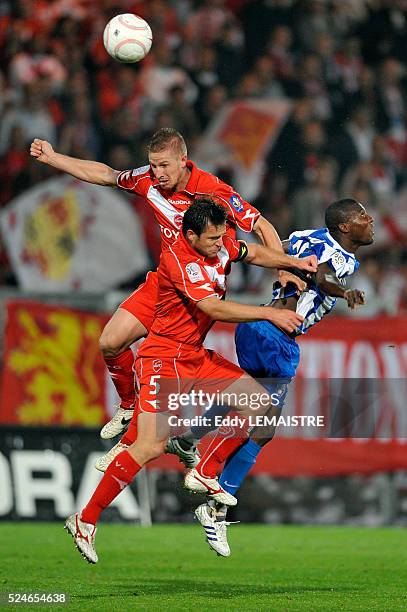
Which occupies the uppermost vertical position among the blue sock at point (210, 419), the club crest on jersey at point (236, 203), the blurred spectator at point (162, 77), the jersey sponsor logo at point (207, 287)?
the blurred spectator at point (162, 77)

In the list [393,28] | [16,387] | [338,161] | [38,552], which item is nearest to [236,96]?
[338,161]

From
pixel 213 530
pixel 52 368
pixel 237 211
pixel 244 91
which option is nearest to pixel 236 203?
pixel 237 211

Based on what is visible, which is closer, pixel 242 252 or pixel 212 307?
pixel 212 307

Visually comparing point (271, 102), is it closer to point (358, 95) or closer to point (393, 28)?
point (358, 95)

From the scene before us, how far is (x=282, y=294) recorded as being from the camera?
916 cm

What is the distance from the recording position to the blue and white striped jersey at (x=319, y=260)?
8984 millimetres

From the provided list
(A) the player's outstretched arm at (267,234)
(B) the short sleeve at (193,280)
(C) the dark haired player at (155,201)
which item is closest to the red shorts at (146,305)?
(C) the dark haired player at (155,201)

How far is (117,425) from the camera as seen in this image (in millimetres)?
9547

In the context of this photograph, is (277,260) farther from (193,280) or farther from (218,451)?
(218,451)

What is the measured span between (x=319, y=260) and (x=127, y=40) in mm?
2225

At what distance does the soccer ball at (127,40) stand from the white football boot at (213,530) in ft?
11.3

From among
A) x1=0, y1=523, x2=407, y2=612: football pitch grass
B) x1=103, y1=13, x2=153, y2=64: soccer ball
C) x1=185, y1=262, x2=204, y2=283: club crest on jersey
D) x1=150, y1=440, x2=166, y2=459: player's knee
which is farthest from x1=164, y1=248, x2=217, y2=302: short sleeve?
x1=0, y1=523, x2=407, y2=612: football pitch grass

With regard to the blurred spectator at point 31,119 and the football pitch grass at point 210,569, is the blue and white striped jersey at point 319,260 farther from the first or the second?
the blurred spectator at point 31,119

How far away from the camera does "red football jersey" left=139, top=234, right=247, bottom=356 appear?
28.1ft
